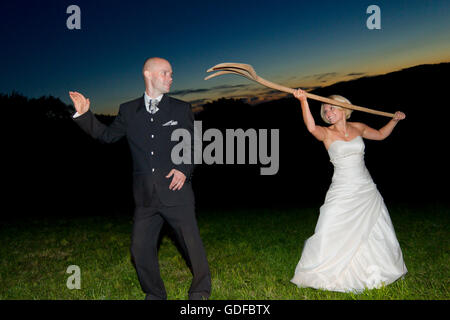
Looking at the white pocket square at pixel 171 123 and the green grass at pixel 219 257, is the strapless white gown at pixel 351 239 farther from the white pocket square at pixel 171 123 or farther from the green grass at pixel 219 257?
the white pocket square at pixel 171 123

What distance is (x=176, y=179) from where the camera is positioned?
4.11 metres

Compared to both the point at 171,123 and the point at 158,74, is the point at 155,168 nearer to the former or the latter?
the point at 171,123

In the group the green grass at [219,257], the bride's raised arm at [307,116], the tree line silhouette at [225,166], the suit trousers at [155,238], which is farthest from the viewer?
the tree line silhouette at [225,166]

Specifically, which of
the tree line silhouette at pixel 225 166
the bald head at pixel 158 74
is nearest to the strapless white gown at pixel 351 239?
the bald head at pixel 158 74

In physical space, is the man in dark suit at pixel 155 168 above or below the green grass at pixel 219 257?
above

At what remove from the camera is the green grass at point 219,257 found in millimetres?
4993

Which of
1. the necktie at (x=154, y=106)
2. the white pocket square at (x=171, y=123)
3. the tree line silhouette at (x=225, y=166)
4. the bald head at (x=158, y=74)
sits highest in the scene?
the bald head at (x=158, y=74)

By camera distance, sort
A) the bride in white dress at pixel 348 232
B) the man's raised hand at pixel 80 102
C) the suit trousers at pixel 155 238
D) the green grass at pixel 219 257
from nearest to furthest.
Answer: the man's raised hand at pixel 80 102 → the suit trousers at pixel 155 238 → the bride in white dress at pixel 348 232 → the green grass at pixel 219 257

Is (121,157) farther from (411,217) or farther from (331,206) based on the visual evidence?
(331,206)

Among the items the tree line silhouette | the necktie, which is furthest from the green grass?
the tree line silhouette

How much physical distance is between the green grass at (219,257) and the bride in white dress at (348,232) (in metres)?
0.23

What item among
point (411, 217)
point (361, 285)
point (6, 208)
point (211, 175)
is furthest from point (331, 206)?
point (211, 175)

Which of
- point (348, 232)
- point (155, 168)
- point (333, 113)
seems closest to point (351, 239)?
point (348, 232)

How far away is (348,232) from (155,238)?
2587mm
